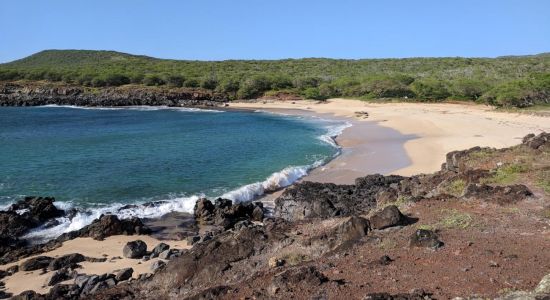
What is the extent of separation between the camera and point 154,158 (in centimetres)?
3100

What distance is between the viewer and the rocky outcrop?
254 ft

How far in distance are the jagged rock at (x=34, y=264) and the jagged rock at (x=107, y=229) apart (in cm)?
238

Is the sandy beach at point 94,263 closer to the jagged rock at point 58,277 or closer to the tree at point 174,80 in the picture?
the jagged rock at point 58,277

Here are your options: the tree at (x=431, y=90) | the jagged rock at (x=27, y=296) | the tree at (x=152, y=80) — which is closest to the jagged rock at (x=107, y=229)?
the jagged rock at (x=27, y=296)

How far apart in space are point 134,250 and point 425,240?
28.7 feet

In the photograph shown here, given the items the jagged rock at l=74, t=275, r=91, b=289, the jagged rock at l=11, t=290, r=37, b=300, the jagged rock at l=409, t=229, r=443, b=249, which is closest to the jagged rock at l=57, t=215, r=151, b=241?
the jagged rock at l=74, t=275, r=91, b=289

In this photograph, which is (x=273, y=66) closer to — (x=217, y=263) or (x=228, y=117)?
(x=228, y=117)

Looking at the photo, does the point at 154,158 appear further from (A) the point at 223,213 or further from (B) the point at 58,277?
(B) the point at 58,277

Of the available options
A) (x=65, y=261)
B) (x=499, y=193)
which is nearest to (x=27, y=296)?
(x=65, y=261)

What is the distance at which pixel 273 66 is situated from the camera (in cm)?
12125

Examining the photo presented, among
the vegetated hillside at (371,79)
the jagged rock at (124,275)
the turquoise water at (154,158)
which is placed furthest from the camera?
the vegetated hillside at (371,79)

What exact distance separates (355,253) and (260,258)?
2137 mm

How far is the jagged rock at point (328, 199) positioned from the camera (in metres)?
17.3

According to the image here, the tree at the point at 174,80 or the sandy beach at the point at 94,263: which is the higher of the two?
the tree at the point at 174,80
